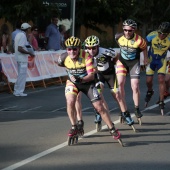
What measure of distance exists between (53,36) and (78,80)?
38.7ft

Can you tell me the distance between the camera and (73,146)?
1032cm

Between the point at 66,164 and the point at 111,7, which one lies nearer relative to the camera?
the point at 66,164

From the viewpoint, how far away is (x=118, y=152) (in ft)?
32.2

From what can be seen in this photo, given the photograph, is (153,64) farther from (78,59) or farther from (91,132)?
(78,59)

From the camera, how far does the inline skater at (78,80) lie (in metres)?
10.3

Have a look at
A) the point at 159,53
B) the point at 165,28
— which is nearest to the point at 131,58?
the point at 165,28

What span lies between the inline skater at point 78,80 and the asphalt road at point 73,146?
0.35 m

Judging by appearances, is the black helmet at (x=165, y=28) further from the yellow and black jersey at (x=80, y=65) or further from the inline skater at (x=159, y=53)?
the yellow and black jersey at (x=80, y=65)

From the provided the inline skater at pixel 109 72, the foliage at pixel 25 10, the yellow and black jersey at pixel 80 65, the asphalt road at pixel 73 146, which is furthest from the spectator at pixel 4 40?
the yellow and black jersey at pixel 80 65

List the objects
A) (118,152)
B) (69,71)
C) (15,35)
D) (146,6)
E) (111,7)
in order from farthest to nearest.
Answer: (146,6), (111,7), (15,35), (69,71), (118,152)

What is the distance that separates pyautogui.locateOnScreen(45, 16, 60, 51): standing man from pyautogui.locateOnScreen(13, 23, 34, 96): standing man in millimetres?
3839

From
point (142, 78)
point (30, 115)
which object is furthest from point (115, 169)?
point (142, 78)

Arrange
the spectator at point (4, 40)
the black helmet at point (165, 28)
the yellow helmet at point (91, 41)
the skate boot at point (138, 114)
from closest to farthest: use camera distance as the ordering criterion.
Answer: the yellow helmet at point (91, 41) < the skate boot at point (138, 114) < the black helmet at point (165, 28) < the spectator at point (4, 40)

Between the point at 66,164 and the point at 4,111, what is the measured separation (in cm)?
613
